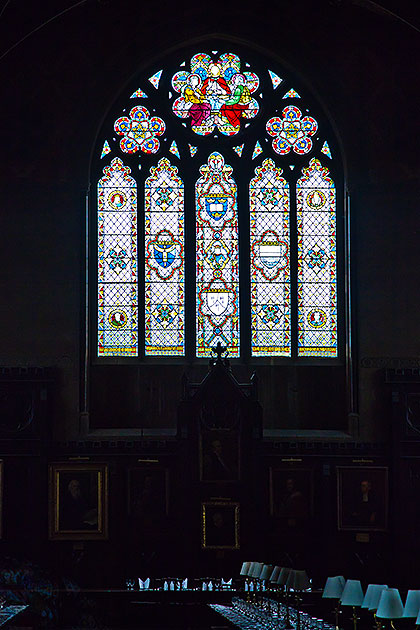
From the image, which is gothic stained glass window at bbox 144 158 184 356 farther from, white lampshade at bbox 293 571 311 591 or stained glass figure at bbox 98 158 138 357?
white lampshade at bbox 293 571 311 591

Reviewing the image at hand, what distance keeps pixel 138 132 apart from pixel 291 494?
21.8ft

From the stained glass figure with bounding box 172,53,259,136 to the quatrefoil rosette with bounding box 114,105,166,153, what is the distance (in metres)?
0.51

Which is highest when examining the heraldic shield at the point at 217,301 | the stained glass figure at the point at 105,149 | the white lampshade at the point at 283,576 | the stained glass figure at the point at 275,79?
the stained glass figure at the point at 275,79

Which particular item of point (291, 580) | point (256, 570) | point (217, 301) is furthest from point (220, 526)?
point (291, 580)

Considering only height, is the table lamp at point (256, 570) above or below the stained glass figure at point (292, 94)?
below

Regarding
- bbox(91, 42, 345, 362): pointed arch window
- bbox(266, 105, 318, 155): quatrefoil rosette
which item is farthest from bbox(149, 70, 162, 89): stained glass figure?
bbox(266, 105, 318, 155): quatrefoil rosette

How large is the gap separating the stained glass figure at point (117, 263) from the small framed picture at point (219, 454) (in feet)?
7.25

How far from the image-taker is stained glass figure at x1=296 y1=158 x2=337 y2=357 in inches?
756

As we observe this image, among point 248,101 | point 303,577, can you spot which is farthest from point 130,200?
point 303,577
